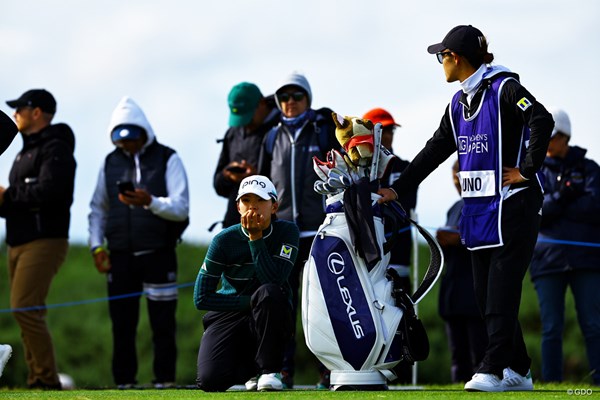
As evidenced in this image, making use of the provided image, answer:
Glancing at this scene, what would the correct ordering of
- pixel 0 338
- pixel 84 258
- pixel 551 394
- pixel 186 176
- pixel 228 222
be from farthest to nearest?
pixel 84 258 → pixel 0 338 → pixel 186 176 → pixel 228 222 → pixel 551 394

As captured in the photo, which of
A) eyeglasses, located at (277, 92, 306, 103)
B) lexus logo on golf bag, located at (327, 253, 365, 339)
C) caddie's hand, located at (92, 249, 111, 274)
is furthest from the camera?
caddie's hand, located at (92, 249, 111, 274)

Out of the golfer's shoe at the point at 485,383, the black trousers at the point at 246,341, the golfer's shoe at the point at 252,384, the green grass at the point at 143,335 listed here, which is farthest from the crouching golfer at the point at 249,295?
the green grass at the point at 143,335

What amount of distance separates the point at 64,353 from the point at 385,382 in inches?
422

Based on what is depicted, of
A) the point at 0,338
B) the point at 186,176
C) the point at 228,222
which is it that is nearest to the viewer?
the point at 228,222

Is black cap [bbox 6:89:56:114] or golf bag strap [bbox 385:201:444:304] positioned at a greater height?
black cap [bbox 6:89:56:114]

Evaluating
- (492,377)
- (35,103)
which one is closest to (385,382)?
(492,377)

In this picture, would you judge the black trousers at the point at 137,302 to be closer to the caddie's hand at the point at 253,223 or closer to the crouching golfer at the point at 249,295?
the crouching golfer at the point at 249,295

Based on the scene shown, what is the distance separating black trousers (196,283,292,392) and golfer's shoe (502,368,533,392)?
133 centimetres

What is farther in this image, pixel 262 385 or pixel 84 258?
pixel 84 258

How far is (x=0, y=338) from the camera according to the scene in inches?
660

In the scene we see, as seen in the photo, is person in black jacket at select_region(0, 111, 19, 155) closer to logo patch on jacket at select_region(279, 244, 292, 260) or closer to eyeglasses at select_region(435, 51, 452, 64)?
logo patch on jacket at select_region(279, 244, 292, 260)

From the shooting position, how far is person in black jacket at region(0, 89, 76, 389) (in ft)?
32.1

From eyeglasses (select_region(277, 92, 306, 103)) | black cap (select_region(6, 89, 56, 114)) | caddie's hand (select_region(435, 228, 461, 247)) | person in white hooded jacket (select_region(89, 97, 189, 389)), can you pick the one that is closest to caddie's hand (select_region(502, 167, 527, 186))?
eyeglasses (select_region(277, 92, 306, 103))

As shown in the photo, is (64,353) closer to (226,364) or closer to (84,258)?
(84,258)
